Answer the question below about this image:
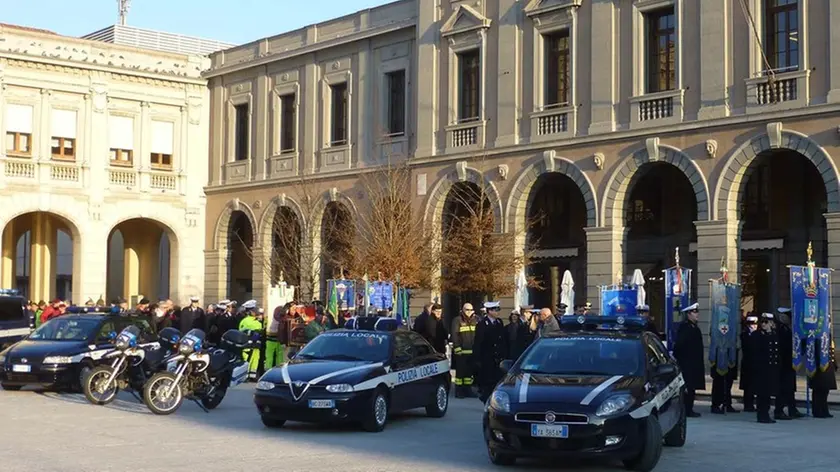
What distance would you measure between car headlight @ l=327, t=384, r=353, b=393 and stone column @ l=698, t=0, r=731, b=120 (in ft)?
49.9

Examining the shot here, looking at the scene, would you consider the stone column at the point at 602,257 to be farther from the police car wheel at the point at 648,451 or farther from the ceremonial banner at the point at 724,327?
the police car wheel at the point at 648,451

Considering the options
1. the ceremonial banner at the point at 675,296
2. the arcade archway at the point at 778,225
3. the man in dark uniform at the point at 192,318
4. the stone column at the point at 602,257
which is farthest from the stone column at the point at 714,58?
the man in dark uniform at the point at 192,318

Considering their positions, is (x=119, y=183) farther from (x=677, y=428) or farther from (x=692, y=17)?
(x=677, y=428)

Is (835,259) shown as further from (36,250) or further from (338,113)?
(36,250)

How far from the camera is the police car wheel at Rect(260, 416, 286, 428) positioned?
55.7ft

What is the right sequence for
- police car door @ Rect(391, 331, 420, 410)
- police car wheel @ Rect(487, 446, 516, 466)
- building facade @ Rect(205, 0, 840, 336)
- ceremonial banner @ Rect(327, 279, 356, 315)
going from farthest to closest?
ceremonial banner @ Rect(327, 279, 356, 315)
building facade @ Rect(205, 0, 840, 336)
police car door @ Rect(391, 331, 420, 410)
police car wheel @ Rect(487, 446, 516, 466)

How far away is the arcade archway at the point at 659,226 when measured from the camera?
3306 centimetres

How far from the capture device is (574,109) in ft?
104

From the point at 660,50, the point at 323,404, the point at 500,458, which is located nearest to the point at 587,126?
the point at 660,50

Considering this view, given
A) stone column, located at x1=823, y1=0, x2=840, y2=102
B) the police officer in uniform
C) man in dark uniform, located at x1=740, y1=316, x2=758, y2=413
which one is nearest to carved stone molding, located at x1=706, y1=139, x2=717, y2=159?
stone column, located at x1=823, y1=0, x2=840, y2=102

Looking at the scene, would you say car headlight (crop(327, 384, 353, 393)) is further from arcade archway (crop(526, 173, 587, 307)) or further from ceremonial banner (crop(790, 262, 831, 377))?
arcade archway (crop(526, 173, 587, 307))

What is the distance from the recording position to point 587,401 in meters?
12.7

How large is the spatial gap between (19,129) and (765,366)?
29377 millimetres

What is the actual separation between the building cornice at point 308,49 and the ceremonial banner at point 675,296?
47.7 ft
